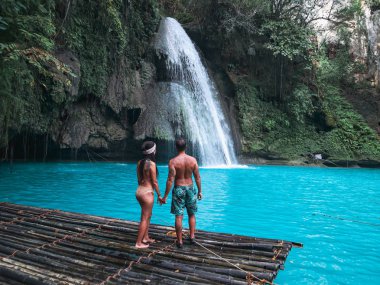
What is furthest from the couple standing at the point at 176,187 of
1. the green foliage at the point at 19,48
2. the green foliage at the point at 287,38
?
the green foliage at the point at 287,38

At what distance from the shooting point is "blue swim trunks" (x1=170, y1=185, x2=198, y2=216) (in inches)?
171

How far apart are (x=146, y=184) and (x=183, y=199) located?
498 millimetres

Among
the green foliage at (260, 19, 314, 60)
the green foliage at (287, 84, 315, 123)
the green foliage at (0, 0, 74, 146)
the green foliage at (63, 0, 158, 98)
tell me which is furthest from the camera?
the green foliage at (287, 84, 315, 123)

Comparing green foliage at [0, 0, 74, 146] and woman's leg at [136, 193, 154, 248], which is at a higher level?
green foliage at [0, 0, 74, 146]

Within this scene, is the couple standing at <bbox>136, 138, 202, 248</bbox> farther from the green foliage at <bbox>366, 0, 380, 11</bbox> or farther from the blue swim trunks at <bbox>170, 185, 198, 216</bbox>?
the green foliage at <bbox>366, 0, 380, 11</bbox>

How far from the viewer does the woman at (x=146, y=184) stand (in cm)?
425

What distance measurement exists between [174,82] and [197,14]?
614 centimetres

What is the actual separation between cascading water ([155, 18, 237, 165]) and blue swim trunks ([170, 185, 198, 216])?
14564 millimetres

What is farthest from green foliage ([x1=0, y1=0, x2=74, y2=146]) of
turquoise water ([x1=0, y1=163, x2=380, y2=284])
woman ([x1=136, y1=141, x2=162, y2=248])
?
woman ([x1=136, y1=141, x2=162, y2=248])

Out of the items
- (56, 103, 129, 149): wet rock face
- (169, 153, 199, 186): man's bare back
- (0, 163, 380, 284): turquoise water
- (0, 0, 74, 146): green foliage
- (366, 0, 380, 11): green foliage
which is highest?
(366, 0, 380, 11): green foliage

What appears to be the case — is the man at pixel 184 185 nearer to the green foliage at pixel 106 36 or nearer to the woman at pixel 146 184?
the woman at pixel 146 184

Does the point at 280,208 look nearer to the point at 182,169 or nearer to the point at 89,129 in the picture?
the point at 182,169

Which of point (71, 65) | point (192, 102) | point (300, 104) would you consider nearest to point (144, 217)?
point (71, 65)

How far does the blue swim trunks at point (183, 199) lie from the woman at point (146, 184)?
209 millimetres
